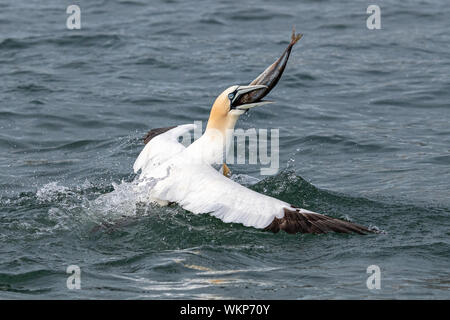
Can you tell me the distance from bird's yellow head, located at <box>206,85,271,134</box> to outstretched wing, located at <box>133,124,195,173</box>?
611 mm

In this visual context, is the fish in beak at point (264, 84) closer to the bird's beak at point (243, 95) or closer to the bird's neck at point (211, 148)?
the bird's beak at point (243, 95)

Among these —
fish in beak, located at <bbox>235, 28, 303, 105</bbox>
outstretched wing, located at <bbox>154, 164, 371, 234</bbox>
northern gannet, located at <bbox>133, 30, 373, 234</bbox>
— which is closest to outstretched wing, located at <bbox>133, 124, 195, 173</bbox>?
northern gannet, located at <bbox>133, 30, 373, 234</bbox>

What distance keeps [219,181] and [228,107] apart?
127cm

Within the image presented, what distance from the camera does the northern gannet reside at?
7.85 m

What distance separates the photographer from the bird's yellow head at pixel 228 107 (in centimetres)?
911

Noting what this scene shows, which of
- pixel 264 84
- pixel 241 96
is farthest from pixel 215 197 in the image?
pixel 264 84

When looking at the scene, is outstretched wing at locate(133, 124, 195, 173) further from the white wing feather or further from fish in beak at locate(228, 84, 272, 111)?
fish in beak at locate(228, 84, 272, 111)

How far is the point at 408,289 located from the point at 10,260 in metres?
3.63

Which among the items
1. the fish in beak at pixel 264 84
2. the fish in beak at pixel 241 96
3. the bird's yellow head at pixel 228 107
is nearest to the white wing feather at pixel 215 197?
the bird's yellow head at pixel 228 107

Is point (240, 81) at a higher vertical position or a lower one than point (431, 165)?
higher

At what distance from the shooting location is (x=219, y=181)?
819cm

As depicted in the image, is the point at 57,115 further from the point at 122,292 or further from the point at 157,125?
the point at 122,292

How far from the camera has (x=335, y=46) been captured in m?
16.8
